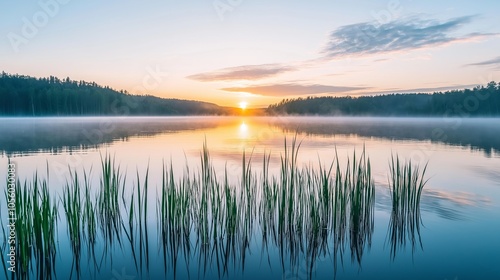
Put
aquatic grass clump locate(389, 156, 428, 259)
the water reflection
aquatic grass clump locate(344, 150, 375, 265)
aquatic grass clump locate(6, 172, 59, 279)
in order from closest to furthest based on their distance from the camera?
aquatic grass clump locate(6, 172, 59, 279)
aquatic grass clump locate(344, 150, 375, 265)
aquatic grass clump locate(389, 156, 428, 259)
the water reflection

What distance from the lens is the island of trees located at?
92188mm

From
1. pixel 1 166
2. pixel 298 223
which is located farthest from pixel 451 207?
pixel 1 166

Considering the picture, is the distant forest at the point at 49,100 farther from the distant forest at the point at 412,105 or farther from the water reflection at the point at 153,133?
the distant forest at the point at 412,105

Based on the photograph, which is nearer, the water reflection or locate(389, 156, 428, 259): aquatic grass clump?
locate(389, 156, 428, 259): aquatic grass clump

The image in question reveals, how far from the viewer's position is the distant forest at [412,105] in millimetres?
101000

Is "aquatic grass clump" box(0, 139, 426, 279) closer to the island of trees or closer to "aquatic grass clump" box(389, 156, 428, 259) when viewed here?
"aquatic grass clump" box(389, 156, 428, 259)

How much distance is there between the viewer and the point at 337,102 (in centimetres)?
14462

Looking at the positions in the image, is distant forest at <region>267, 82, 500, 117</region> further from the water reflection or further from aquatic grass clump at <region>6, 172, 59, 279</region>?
aquatic grass clump at <region>6, 172, 59, 279</region>

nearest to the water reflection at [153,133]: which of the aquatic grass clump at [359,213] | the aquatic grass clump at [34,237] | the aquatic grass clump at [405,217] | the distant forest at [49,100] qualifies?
the aquatic grass clump at [405,217]

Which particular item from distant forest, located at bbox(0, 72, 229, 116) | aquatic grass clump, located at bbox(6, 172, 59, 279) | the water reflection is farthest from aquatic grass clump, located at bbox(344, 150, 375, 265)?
distant forest, located at bbox(0, 72, 229, 116)

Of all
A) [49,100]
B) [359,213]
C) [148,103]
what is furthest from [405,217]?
[148,103]

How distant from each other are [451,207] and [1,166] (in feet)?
55.6

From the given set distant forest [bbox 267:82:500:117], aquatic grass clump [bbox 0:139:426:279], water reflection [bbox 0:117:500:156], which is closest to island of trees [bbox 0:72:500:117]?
distant forest [bbox 267:82:500:117]

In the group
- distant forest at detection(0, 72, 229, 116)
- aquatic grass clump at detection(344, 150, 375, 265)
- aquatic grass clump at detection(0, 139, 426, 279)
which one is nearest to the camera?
aquatic grass clump at detection(0, 139, 426, 279)
